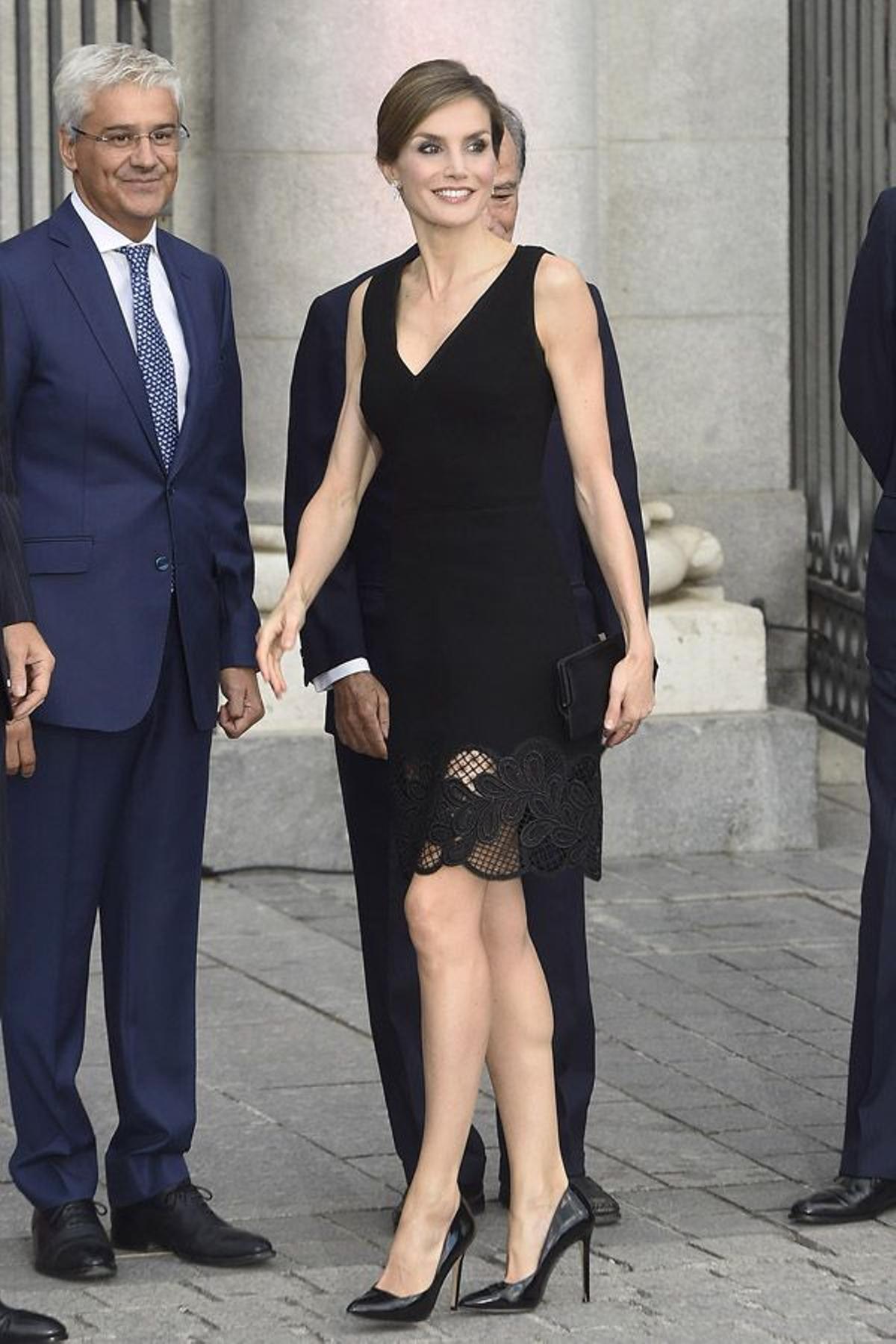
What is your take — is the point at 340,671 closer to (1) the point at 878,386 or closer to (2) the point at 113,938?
(2) the point at 113,938

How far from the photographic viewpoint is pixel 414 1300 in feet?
14.5

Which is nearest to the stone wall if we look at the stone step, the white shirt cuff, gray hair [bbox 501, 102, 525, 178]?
the stone step

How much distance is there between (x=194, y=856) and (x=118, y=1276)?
0.72 m

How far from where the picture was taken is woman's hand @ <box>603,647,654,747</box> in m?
4.48

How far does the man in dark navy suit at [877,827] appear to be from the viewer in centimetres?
505

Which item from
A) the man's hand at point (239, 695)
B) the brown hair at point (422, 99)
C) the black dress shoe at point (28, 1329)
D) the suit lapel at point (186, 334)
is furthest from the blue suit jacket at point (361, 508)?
the black dress shoe at point (28, 1329)

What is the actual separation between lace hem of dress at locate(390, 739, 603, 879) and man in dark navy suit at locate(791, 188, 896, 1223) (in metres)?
0.83

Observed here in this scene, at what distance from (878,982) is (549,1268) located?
0.92 m

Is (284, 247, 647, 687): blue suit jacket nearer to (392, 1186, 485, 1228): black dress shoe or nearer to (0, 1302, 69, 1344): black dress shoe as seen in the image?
(392, 1186, 485, 1228): black dress shoe

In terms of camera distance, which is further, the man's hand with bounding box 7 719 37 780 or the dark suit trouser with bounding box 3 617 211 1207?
the dark suit trouser with bounding box 3 617 211 1207

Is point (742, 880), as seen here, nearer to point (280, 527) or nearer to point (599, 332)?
point (280, 527)

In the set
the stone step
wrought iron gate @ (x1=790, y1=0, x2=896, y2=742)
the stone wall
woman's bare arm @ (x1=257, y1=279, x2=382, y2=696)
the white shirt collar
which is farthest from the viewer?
wrought iron gate @ (x1=790, y1=0, x2=896, y2=742)

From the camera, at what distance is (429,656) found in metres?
4.51

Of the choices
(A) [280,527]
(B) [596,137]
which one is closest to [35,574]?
(A) [280,527]
